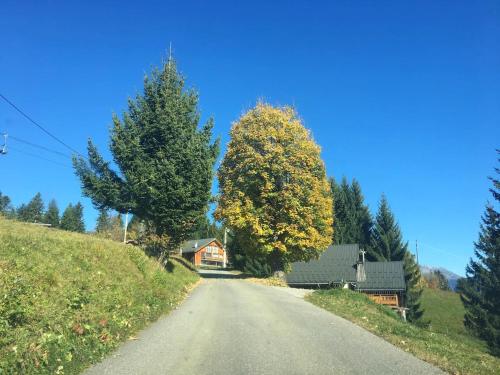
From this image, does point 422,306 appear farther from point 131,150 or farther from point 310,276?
point 131,150

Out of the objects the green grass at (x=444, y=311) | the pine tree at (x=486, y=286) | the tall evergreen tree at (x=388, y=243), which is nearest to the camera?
the pine tree at (x=486, y=286)

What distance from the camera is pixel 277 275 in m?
33.6

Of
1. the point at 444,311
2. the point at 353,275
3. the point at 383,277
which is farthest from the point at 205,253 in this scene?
the point at 383,277

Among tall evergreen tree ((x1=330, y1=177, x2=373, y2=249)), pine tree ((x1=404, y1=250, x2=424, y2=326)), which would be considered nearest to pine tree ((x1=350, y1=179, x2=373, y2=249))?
tall evergreen tree ((x1=330, y1=177, x2=373, y2=249))

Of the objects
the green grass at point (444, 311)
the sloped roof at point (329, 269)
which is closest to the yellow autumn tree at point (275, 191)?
the sloped roof at point (329, 269)

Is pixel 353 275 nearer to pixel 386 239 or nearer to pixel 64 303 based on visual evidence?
pixel 386 239

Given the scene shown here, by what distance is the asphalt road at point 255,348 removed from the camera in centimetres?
801

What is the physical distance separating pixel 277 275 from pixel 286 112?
1164 cm

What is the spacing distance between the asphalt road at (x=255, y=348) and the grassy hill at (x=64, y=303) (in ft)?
1.45

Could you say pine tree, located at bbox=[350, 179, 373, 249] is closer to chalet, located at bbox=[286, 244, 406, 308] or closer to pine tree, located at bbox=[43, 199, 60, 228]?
chalet, located at bbox=[286, 244, 406, 308]

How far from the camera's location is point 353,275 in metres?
45.5

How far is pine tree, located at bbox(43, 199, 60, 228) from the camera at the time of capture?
9582cm

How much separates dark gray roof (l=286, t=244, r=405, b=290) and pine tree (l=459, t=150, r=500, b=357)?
716 cm

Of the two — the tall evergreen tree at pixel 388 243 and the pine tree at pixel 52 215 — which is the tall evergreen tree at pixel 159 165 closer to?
the tall evergreen tree at pixel 388 243
